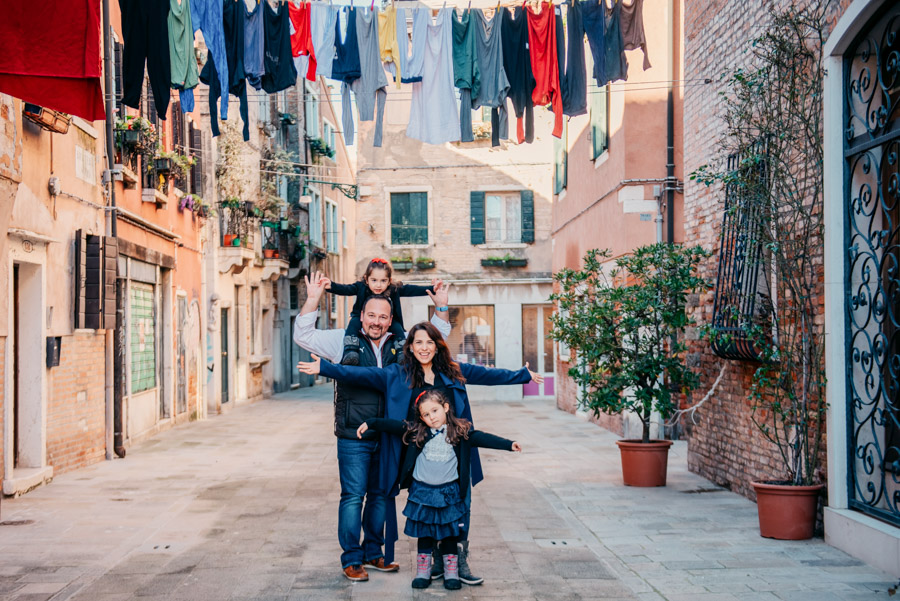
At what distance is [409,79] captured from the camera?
1052 cm

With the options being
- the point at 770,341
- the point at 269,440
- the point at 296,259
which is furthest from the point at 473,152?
the point at 770,341

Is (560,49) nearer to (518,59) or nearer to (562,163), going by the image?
(518,59)

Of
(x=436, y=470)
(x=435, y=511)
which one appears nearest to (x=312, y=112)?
(x=436, y=470)

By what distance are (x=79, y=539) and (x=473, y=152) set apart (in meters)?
20.7

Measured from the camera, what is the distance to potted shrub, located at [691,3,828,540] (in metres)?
7.04

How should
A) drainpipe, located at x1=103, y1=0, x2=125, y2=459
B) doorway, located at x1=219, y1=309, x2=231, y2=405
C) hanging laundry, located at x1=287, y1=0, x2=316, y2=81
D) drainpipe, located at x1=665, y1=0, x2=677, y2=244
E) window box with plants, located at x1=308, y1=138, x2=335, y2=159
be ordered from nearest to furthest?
hanging laundry, located at x1=287, y1=0, x2=316, y2=81
drainpipe, located at x1=103, y1=0, x2=125, y2=459
drainpipe, located at x1=665, y1=0, x2=677, y2=244
doorway, located at x1=219, y1=309, x2=231, y2=405
window box with plants, located at x1=308, y1=138, x2=335, y2=159

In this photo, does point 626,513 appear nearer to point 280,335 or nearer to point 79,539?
point 79,539

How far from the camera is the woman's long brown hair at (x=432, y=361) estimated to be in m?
5.82

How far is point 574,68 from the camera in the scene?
10.2m

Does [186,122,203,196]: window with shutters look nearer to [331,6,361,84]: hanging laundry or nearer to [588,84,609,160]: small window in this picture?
[588,84,609,160]: small window

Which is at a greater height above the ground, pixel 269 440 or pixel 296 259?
pixel 296 259

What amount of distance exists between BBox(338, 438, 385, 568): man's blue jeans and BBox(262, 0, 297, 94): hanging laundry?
5207mm

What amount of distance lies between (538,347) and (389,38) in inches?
637

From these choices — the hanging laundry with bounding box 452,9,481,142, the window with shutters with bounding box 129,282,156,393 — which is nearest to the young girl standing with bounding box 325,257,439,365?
the hanging laundry with bounding box 452,9,481,142
